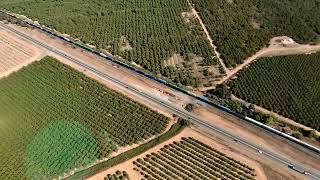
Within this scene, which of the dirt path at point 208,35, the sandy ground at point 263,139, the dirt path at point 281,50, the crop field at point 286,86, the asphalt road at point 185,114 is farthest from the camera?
the dirt path at point 281,50

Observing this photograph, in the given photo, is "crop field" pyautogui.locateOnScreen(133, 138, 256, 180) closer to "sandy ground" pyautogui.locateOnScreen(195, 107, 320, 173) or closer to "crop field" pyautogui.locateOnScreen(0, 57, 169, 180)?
"crop field" pyautogui.locateOnScreen(0, 57, 169, 180)

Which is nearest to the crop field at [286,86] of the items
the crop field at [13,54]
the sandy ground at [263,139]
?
the sandy ground at [263,139]

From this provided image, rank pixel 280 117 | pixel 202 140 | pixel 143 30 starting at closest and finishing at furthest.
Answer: pixel 202 140
pixel 280 117
pixel 143 30

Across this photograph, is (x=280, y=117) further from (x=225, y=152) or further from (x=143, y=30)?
(x=143, y=30)

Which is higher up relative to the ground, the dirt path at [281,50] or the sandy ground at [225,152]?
the dirt path at [281,50]

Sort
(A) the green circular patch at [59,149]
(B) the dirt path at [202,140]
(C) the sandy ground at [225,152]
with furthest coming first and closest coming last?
(A) the green circular patch at [59,149], (B) the dirt path at [202,140], (C) the sandy ground at [225,152]

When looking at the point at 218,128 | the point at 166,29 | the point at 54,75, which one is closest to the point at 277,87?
the point at 218,128

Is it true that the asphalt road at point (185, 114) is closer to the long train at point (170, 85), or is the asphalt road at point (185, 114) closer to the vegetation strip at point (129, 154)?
the vegetation strip at point (129, 154)

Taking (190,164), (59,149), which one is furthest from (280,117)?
(59,149)
